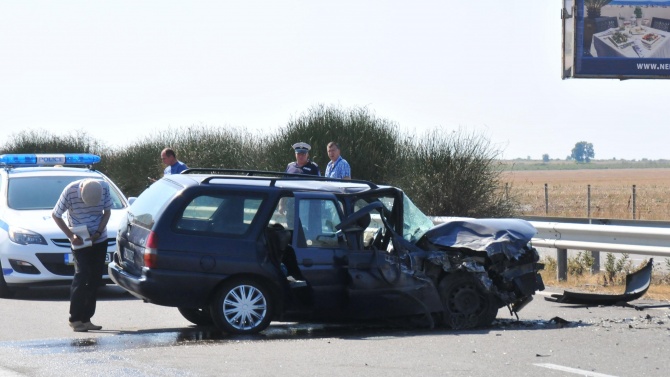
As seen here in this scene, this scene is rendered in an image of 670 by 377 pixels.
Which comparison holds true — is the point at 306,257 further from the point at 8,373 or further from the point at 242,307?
the point at 8,373

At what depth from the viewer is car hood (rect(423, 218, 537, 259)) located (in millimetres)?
11352

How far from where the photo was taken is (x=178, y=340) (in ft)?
33.5

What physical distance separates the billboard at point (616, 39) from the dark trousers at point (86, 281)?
1658 cm

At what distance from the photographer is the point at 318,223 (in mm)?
11086

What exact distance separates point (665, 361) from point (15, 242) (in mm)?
8334

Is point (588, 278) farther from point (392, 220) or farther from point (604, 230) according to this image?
point (392, 220)

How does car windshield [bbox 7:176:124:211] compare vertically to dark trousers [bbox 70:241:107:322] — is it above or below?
above

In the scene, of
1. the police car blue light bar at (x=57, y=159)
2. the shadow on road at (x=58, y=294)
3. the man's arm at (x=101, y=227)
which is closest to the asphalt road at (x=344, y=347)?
the man's arm at (x=101, y=227)

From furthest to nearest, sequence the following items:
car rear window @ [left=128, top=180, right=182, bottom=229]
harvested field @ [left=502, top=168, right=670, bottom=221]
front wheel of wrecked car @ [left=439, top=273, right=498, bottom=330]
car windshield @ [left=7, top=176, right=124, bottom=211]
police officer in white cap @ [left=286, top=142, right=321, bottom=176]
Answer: harvested field @ [left=502, top=168, right=670, bottom=221]
police officer in white cap @ [left=286, top=142, right=321, bottom=176]
car windshield @ [left=7, top=176, right=124, bottom=211]
front wheel of wrecked car @ [left=439, top=273, right=498, bottom=330]
car rear window @ [left=128, top=180, right=182, bottom=229]

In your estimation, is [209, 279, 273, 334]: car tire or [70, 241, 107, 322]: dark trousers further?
[70, 241, 107, 322]: dark trousers

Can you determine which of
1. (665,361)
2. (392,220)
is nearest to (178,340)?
(392,220)

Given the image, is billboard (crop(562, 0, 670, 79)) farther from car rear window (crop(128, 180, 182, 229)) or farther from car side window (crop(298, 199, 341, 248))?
car rear window (crop(128, 180, 182, 229))

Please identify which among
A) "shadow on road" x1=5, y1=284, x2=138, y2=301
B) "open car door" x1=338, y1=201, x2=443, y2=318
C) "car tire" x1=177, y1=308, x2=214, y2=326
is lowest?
"shadow on road" x1=5, y1=284, x2=138, y2=301

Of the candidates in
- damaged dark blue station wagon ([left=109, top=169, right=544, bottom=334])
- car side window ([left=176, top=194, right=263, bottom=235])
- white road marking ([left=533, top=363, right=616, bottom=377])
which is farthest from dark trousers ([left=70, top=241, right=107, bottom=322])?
white road marking ([left=533, top=363, right=616, bottom=377])
